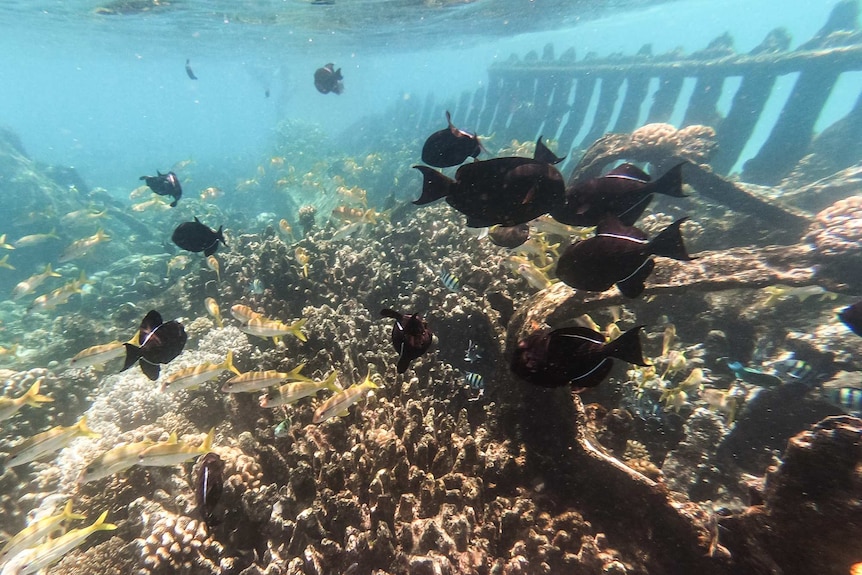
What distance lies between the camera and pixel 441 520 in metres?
3.25

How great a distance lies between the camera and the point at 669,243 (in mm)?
2596

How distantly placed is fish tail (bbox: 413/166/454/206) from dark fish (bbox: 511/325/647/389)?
127 cm

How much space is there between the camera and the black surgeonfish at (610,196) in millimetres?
3143

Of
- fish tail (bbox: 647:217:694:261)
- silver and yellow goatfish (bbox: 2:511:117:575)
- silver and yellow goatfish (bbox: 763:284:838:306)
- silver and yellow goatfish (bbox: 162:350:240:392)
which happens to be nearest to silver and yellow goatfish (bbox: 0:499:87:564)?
silver and yellow goatfish (bbox: 2:511:117:575)

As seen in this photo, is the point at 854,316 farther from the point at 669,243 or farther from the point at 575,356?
the point at 575,356

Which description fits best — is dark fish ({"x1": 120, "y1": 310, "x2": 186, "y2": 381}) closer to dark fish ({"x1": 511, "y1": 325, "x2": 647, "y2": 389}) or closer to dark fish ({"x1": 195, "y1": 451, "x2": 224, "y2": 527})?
dark fish ({"x1": 195, "y1": 451, "x2": 224, "y2": 527})

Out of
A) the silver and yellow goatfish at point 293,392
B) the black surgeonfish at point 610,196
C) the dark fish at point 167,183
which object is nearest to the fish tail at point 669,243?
the black surgeonfish at point 610,196

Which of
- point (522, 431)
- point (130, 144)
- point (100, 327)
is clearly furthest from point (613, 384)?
point (130, 144)

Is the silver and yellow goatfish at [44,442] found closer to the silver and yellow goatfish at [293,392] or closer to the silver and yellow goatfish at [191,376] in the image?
the silver and yellow goatfish at [191,376]

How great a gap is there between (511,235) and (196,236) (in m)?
3.92

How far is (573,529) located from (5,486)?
706 cm

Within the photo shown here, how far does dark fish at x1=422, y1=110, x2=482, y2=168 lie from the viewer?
346 cm

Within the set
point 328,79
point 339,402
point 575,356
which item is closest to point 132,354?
point 339,402

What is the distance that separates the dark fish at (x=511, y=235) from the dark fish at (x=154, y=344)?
3.91m
